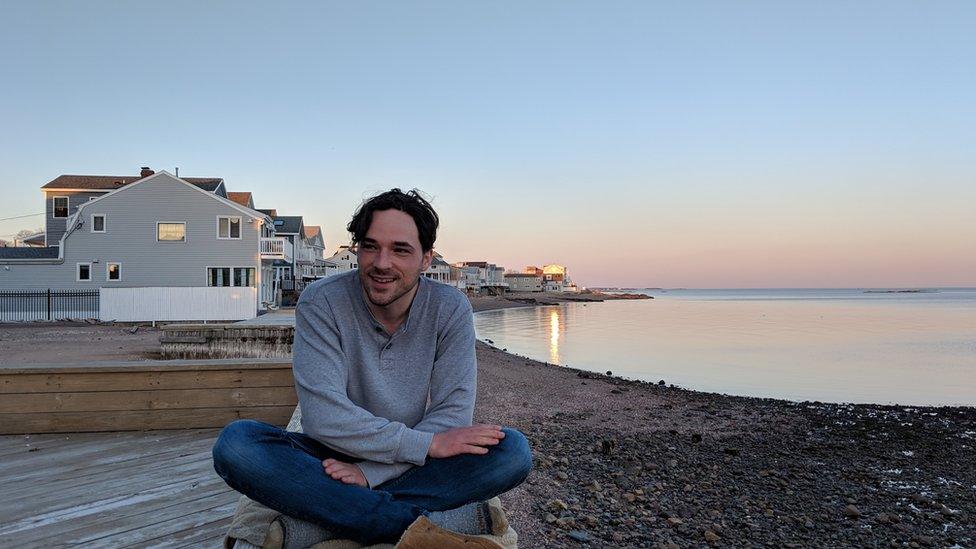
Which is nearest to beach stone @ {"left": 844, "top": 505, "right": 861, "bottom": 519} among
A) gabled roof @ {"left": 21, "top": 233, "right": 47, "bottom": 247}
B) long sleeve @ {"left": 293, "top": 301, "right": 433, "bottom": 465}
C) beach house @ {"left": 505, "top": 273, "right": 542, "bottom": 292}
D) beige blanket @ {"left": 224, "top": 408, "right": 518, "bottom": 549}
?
beige blanket @ {"left": 224, "top": 408, "right": 518, "bottom": 549}

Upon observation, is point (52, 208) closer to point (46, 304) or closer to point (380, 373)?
point (46, 304)

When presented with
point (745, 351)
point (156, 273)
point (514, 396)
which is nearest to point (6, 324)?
point (156, 273)

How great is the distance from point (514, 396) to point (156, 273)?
21.5 meters

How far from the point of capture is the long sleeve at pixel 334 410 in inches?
79.2

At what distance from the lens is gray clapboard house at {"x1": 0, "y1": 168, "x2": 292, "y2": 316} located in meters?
27.1

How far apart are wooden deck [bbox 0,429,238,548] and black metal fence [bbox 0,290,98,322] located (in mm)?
25138

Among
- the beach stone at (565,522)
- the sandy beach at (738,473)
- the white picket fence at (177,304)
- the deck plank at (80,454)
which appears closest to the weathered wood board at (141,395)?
the deck plank at (80,454)

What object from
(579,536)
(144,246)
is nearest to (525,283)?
(144,246)

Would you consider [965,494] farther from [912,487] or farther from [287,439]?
[287,439]

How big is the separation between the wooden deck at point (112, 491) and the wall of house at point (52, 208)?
111 feet

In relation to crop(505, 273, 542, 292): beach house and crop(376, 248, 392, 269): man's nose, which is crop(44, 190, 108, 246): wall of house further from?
crop(505, 273, 542, 292): beach house

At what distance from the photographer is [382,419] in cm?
204

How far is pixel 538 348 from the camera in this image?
27.7m

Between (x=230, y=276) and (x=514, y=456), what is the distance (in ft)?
94.1
